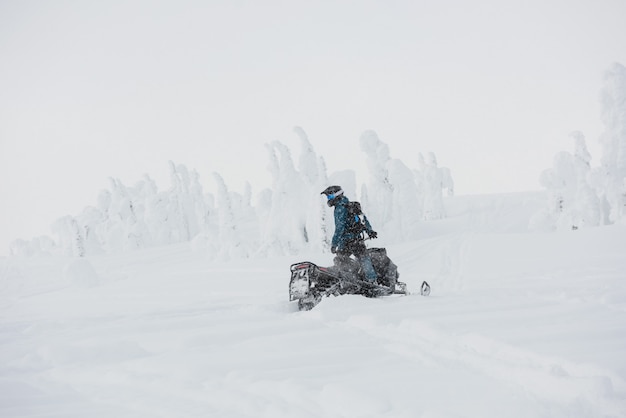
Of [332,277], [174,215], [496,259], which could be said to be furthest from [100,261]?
[332,277]

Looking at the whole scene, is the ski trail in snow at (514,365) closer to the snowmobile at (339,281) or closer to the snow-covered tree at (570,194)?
the snowmobile at (339,281)

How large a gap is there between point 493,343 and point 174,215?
186 feet

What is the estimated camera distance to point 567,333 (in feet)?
13.1

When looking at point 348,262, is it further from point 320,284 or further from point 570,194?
point 570,194

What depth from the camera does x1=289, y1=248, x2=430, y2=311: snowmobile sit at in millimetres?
7234

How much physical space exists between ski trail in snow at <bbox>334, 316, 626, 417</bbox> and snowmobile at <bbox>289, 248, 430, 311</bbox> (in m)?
2.23

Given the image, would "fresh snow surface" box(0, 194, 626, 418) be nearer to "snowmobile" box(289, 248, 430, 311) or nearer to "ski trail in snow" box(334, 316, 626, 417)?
"ski trail in snow" box(334, 316, 626, 417)

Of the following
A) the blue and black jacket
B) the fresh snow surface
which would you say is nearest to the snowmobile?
the blue and black jacket

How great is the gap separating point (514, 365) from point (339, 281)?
14.6 feet

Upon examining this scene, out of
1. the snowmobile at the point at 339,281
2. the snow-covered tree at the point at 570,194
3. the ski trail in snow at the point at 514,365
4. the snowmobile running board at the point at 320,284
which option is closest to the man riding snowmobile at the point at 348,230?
the snowmobile at the point at 339,281

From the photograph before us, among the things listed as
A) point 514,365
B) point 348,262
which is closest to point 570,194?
point 348,262

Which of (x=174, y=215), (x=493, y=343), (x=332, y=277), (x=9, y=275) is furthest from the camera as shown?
(x=174, y=215)

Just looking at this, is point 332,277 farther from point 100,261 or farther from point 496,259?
point 100,261

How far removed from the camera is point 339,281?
765 cm
